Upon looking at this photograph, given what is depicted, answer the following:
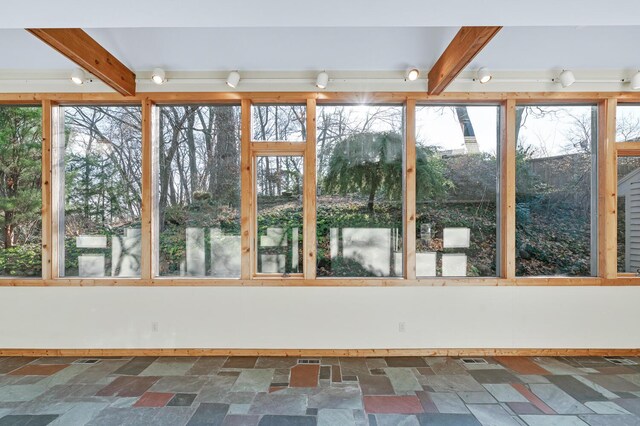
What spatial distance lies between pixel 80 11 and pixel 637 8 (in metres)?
3.26

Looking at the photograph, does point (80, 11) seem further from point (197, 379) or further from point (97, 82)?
point (197, 379)

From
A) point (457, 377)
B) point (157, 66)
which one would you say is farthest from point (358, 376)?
point (157, 66)

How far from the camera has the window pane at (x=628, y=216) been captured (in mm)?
3398

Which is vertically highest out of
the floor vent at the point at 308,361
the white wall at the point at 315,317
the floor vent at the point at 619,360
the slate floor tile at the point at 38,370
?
the white wall at the point at 315,317

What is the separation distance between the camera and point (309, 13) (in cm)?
188

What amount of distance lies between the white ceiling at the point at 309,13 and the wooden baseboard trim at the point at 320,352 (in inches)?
115

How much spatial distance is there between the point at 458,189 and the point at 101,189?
13.0 ft

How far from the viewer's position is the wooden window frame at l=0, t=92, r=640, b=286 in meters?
3.30

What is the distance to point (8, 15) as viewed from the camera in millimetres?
1860

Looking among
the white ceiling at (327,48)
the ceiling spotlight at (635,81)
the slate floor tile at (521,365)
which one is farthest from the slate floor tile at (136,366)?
the ceiling spotlight at (635,81)

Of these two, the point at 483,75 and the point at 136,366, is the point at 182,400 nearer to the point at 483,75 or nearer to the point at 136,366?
the point at 136,366

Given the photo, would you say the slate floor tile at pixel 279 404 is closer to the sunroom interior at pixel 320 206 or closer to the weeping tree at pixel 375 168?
the sunroom interior at pixel 320 206

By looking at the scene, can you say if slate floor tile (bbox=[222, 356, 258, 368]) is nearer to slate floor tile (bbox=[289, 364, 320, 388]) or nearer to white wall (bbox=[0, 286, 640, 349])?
white wall (bbox=[0, 286, 640, 349])

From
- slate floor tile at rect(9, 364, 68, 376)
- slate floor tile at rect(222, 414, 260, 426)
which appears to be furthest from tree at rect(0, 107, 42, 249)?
slate floor tile at rect(222, 414, 260, 426)
